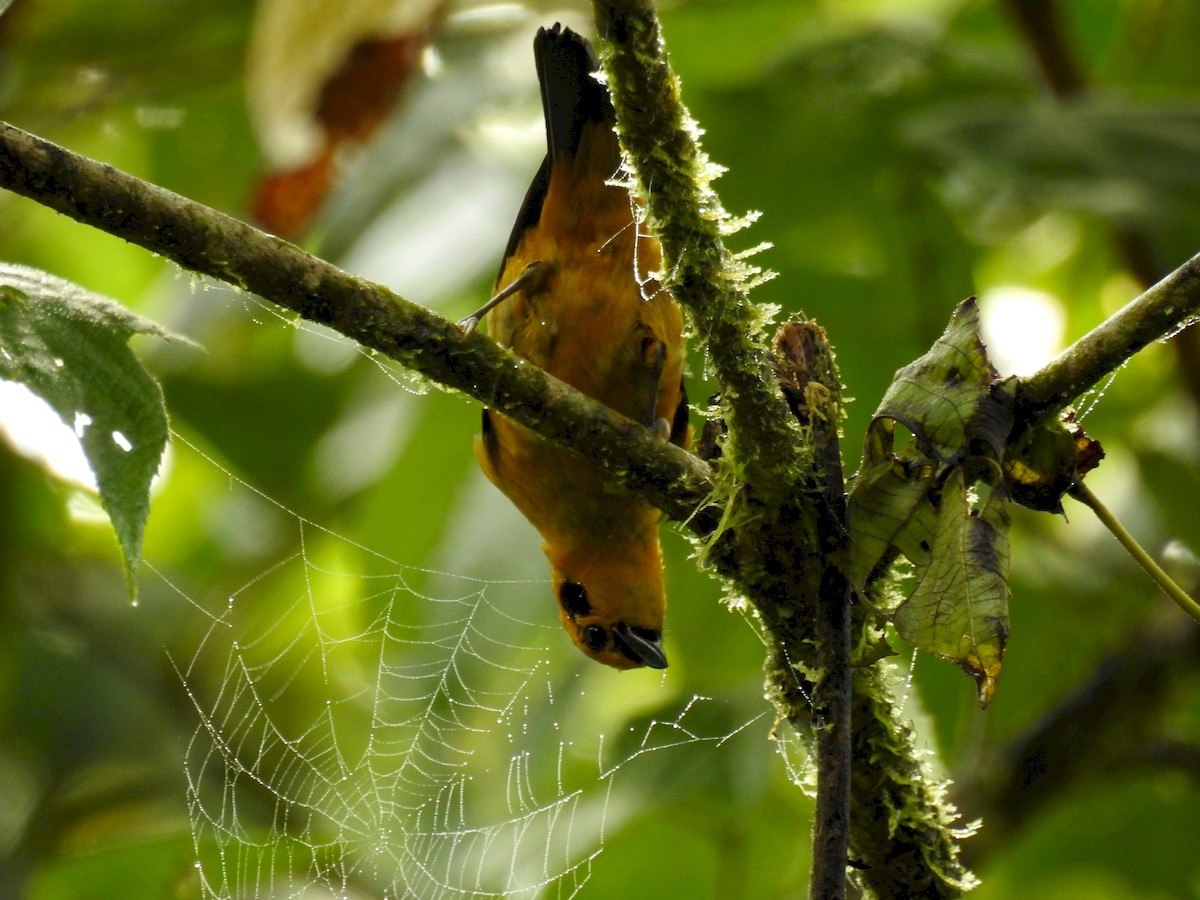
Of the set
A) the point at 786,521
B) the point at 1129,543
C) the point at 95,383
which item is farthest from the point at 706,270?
the point at 95,383

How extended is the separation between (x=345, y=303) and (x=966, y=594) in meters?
0.86

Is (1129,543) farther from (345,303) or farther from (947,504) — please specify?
(345,303)

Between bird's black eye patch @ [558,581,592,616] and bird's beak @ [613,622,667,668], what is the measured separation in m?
0.12

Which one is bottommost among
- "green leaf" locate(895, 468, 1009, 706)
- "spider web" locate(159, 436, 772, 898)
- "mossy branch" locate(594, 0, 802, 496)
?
"green leaf" locate(895, 468, 1009, 706)

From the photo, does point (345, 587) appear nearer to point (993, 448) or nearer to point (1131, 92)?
point (1131, 92)

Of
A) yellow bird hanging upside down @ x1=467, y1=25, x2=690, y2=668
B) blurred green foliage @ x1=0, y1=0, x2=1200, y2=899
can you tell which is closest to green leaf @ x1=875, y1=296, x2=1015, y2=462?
blurred green foliage @ x1=0, y1=0, x2=1200, y2=899

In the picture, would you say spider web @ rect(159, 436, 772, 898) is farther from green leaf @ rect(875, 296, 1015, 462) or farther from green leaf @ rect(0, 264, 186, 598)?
green leaf @ rect(0, 264, 186, 598)

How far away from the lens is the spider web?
10.9 ft

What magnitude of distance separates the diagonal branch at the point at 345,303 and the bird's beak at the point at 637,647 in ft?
5.27

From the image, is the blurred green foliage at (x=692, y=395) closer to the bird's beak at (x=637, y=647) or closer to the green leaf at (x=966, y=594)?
the bird's beak at (x=637, y=647)

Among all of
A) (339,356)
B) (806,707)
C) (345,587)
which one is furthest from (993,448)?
(345,587)

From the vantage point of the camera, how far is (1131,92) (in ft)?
13.2

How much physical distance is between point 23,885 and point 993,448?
3686 mm

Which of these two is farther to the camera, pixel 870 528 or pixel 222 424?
pixel 222 424
